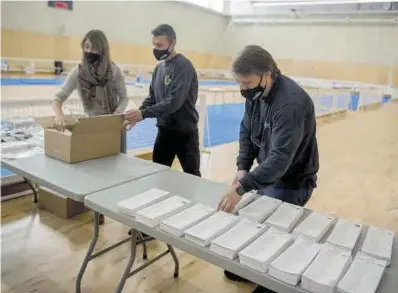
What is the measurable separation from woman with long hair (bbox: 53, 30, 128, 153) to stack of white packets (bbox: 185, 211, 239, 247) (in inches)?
47.5

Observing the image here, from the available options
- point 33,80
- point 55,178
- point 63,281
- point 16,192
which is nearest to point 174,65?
point 55,178

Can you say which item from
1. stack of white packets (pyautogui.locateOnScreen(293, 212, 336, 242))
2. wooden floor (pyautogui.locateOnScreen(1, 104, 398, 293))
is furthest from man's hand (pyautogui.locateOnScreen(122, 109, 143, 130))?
stack of white packets (pyautogui.locateOnScreen(293, 212, 336, 242))

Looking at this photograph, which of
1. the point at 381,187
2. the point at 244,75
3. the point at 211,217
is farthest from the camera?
the point at 381,187

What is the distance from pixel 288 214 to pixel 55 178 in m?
0.99

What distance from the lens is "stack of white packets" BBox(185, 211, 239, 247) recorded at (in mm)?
1139

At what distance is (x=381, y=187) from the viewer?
3928 mm

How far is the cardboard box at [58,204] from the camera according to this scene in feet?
8.64

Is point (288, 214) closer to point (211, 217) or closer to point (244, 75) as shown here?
point (211, 217)

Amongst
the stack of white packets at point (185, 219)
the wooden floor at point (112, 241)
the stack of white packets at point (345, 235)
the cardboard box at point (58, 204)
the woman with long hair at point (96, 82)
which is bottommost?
the wooden floor at point (112, 241)

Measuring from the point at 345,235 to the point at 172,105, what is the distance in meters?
1.25

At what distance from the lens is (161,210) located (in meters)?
1.31

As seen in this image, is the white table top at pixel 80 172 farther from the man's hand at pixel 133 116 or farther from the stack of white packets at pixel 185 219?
the stack of white packets at pixel 185 219

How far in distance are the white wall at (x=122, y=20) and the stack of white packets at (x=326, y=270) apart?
884cm

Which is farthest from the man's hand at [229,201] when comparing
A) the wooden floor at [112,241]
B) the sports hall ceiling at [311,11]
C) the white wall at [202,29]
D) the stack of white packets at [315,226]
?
the sports hall ceiling at [311,11]
